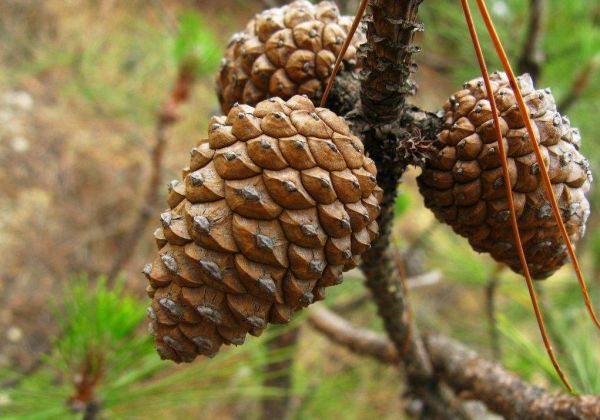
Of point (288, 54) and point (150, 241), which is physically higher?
point (150, 241)

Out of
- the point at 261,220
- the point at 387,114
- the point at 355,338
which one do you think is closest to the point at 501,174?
the point at 387,114

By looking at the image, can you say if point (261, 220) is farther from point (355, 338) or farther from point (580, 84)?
point (580, 84)

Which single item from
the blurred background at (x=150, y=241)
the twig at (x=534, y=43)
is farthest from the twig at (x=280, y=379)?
the twig at (x=534, y=43)

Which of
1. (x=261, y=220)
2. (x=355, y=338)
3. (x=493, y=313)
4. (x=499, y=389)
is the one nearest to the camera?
(x=261, y=220)

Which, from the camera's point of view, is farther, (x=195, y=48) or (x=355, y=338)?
(x=195, y=48)

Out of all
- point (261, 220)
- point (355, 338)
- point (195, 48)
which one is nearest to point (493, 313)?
point (355, 338)

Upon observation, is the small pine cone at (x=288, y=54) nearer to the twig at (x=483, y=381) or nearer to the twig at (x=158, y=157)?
the twig at (x=483, y=381)

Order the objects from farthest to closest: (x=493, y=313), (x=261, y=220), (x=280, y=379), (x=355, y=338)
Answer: (x=280, y=379) < (x=493, y=313) < (x=355, y=338) < (x=261, y=220)

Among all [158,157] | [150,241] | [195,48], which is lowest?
[158,157]
